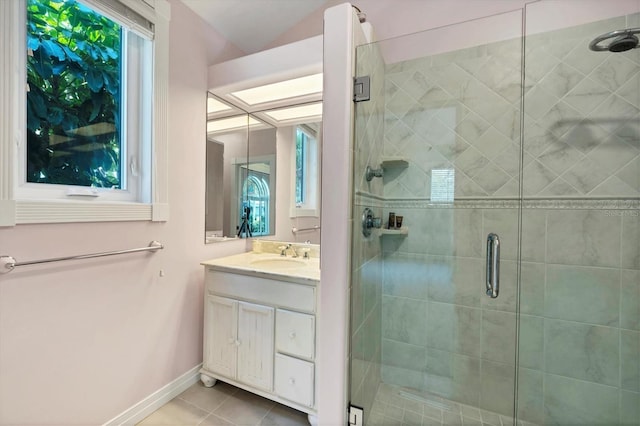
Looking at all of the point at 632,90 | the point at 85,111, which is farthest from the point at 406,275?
the point at 85,111

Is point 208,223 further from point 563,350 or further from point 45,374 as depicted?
point 563,350

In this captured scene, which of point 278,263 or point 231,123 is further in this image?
point 231,123

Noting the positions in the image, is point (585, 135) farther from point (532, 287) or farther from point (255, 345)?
point (255, 345)

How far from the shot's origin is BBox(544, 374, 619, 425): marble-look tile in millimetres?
1387

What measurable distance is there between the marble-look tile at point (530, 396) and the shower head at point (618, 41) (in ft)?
5.43

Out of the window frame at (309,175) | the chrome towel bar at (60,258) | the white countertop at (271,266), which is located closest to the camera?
the chrome towel bar at (60,258)

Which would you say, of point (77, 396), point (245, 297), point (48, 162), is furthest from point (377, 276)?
point (48, 162)

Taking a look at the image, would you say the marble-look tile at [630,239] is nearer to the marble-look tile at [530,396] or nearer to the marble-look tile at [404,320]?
the marble-look tile at [530,396]

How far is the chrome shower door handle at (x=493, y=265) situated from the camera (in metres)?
1.52

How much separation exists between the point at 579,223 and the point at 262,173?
6.50 feet

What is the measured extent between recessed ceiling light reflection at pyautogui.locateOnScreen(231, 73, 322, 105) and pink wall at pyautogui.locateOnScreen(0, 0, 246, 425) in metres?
0.32

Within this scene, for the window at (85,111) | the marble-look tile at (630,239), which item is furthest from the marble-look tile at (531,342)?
the window at (85,111)

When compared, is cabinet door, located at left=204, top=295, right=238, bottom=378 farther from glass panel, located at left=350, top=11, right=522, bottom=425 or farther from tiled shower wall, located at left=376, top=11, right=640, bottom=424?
tiled shower wall, located at left=376, top=11, right=640, bottom=424

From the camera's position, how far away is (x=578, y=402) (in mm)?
1435
